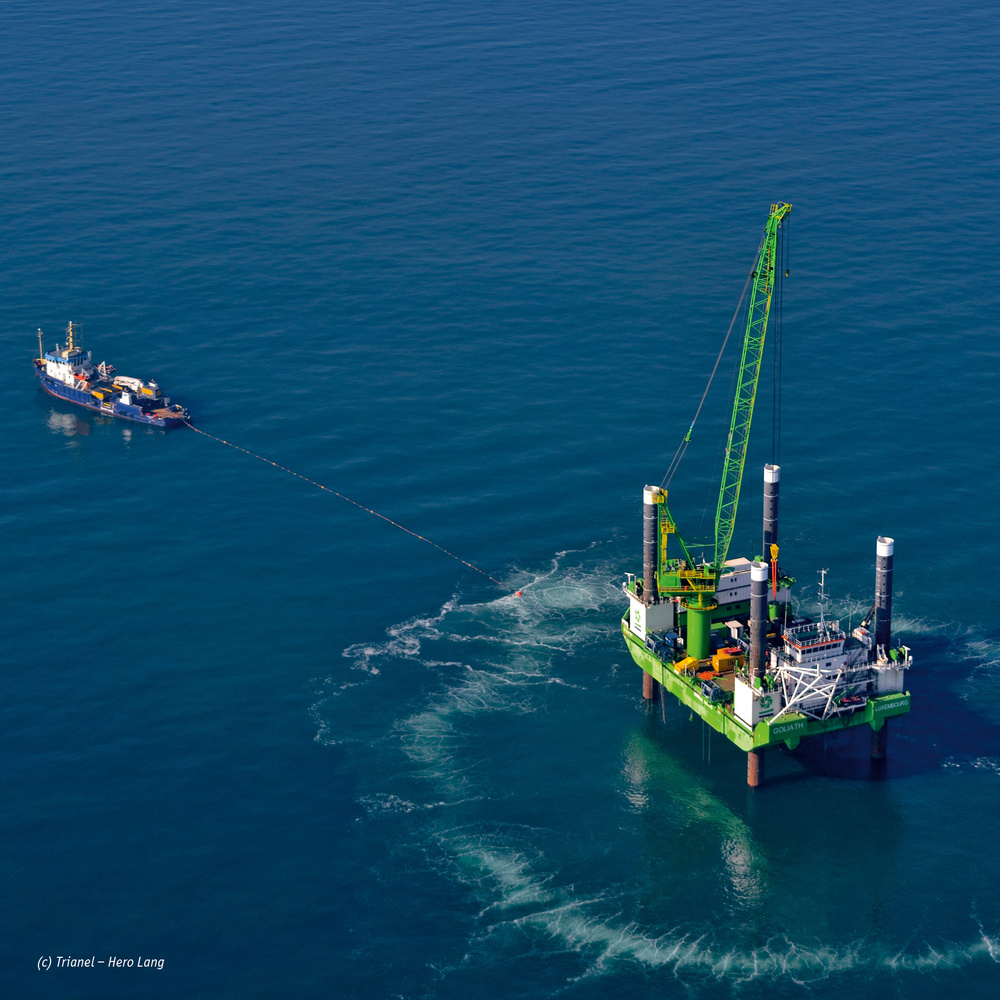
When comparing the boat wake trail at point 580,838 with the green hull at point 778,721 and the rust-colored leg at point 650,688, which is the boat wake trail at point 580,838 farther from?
the green hull at point 778,721

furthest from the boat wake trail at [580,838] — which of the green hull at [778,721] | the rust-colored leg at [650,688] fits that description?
the green hull at [778,721]

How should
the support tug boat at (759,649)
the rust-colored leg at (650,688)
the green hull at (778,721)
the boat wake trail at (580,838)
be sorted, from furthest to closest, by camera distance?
the rust-colored leg at (650,688), the support tug boat at (759,649), the green hull at (778,721), the boat wake trail at (580,838)

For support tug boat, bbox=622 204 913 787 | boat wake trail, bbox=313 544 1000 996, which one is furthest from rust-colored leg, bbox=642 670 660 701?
boat wake trail, bbox=313 544 1000 996

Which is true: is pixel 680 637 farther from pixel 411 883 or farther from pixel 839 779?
pixel 411 883

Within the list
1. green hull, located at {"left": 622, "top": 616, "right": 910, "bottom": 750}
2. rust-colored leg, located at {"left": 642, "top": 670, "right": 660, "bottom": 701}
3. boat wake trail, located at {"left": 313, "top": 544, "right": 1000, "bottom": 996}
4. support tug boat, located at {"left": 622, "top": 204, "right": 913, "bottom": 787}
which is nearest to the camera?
boat wake trail, located at {"left": 313, "top": 544, "right": 1000, "bottom": 996}

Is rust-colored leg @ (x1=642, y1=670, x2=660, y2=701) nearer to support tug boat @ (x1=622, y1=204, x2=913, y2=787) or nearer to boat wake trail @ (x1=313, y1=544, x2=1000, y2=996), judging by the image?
support tug boat @ (x1=622, y1=204, x2=913, y2=787)

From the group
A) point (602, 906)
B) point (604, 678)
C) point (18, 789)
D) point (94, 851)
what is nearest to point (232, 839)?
point (94, 851)

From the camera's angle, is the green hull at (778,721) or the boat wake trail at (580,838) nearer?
the boat wake trail at (580,838)
